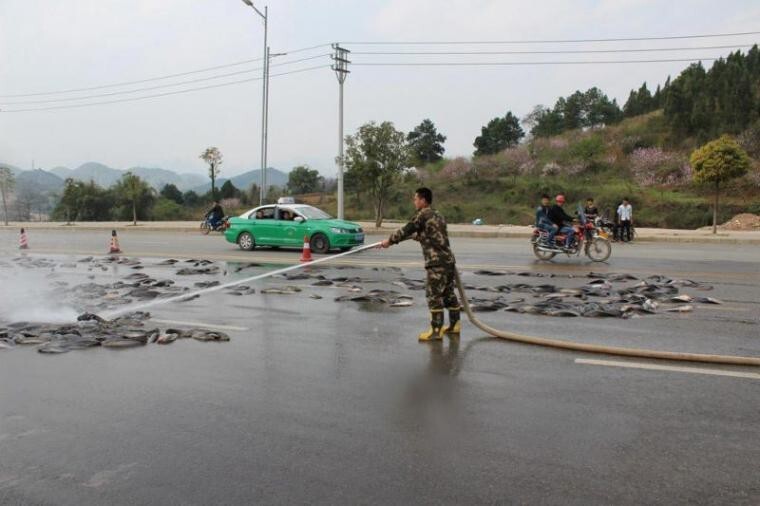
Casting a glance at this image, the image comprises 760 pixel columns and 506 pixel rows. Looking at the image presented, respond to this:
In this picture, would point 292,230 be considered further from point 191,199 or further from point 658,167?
point 191,199

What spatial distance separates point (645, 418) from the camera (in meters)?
4.57

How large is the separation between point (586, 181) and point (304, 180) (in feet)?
95.0

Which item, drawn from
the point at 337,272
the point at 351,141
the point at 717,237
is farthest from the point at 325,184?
the point at 337,272

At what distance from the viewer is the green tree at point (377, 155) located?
93.4 feet

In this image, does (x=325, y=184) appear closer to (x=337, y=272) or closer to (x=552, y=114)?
(x=552, y=114)

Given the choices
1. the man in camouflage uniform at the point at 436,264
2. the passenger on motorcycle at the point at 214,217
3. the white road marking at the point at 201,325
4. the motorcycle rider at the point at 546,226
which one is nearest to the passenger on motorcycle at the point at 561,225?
the motorcycle rider at the point at 546,226

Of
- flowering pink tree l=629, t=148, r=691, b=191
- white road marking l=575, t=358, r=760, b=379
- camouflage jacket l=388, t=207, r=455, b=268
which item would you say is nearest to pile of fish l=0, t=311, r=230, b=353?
camouflage jacket l=388, t=207, r=455, b=268

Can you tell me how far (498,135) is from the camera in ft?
197

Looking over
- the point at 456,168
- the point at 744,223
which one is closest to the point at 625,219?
the point at 744,223

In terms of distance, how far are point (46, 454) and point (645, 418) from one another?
13.5 feet

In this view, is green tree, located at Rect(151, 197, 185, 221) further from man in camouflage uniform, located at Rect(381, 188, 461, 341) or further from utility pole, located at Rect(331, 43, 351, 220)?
man in camouflage uniform, located at Rect(381, 188, 461, 341)

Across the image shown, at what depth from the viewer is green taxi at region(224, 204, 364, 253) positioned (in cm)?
1762

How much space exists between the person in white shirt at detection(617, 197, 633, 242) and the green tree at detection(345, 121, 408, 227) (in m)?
10.4

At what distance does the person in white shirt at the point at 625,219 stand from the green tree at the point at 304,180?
41006mm
